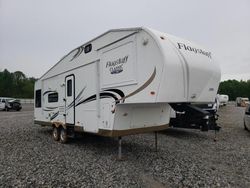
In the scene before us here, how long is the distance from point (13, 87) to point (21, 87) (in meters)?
3.08

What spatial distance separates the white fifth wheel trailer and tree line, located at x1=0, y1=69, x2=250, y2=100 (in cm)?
5137

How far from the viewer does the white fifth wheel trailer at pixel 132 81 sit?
473cm

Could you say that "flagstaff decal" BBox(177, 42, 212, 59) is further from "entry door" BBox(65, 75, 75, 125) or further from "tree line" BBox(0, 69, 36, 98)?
"tree line" BBox(0, 69, 36, 98)

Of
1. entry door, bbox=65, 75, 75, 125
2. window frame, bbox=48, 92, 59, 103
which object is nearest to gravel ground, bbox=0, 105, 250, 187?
entry door, bbox=65, 75, 75, 125

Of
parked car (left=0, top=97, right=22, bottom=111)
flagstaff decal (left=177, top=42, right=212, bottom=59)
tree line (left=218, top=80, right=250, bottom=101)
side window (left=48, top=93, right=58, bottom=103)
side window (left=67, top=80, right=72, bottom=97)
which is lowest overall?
parked car (left=0, top=97, right=22, bottom=111)

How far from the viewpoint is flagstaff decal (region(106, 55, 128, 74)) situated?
540 cm

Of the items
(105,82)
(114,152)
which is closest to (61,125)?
(114,152)

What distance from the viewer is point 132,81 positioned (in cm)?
516

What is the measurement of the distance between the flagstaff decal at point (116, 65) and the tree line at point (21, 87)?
174 feet

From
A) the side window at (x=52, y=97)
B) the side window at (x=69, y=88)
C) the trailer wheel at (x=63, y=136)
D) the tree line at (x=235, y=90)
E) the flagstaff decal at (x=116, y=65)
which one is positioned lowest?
the trailer wheel at (x=63, y=136)

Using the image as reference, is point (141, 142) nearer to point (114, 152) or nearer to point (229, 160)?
point (114, 152)

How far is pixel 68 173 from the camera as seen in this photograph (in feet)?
16.2

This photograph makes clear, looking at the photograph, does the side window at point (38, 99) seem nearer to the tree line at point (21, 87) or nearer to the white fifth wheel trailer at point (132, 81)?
the white fifth wheel trailer at point (132, 81)

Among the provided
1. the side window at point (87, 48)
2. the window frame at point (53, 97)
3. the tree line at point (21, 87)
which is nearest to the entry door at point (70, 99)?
the window frame at point (53, 97)
